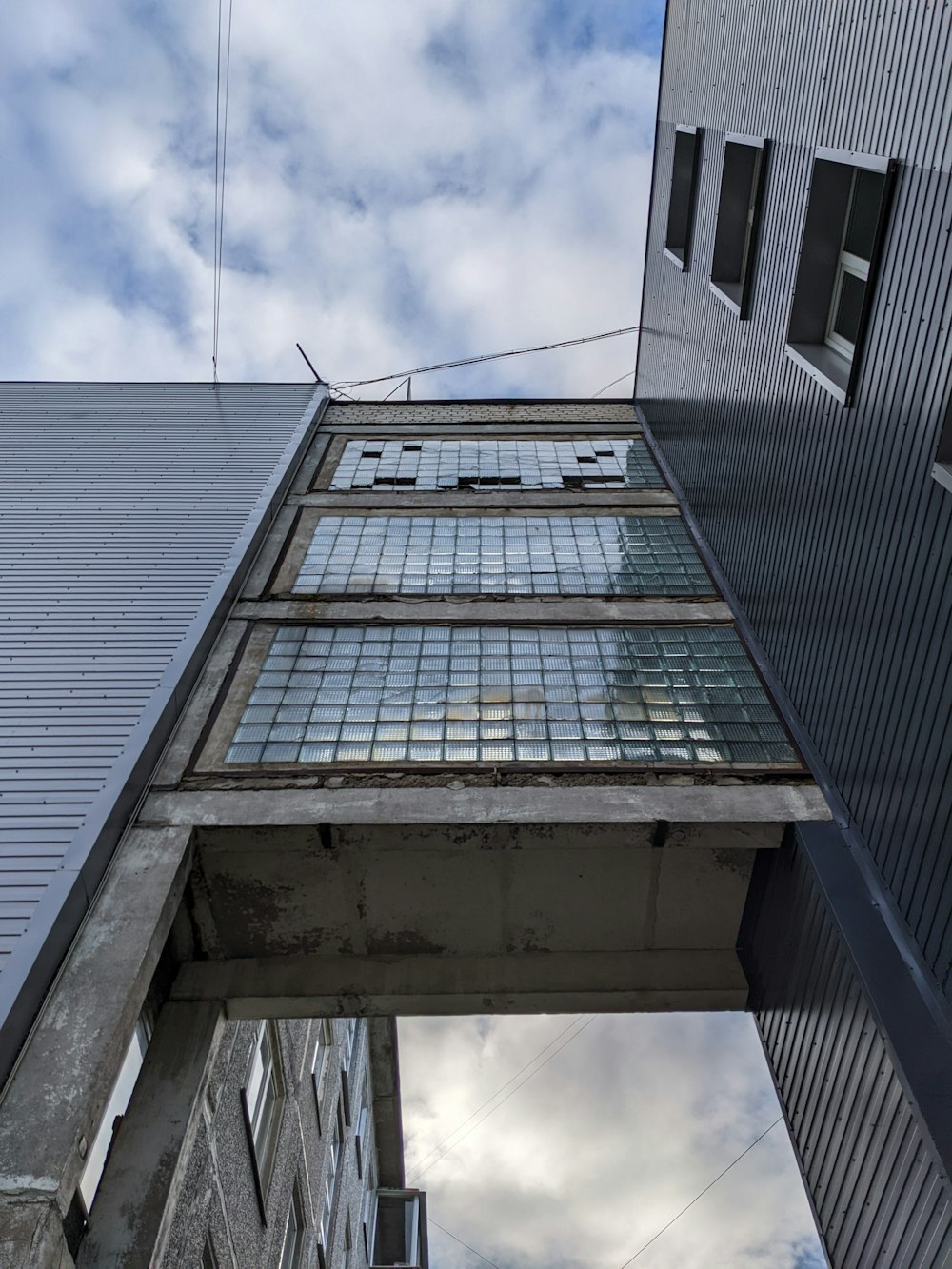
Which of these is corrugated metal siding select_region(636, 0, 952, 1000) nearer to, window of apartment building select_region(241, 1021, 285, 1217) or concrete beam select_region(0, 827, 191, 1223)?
concrete beam select_region(0, 827, 191, 1223)

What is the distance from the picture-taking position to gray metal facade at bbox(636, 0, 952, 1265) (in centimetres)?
606

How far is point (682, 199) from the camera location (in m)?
15.9

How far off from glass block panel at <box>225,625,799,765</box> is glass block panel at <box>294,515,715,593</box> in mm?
1124

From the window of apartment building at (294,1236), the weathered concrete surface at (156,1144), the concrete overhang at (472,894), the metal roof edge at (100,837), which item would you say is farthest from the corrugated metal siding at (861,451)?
the window of apartment building at (294,1236)

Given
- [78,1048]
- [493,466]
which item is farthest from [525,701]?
[493,466]

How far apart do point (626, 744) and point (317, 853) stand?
3307 millimetres

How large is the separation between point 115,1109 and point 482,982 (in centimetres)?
340

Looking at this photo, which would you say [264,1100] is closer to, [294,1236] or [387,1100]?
[294,1236]

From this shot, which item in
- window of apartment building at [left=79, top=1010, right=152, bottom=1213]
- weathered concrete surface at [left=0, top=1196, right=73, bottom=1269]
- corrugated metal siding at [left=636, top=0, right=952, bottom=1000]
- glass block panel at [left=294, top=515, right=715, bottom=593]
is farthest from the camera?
glass block panel at [left=294, top=515, right=715, bottom=593]

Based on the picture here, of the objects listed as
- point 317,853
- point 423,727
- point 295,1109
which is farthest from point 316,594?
point 295,1109

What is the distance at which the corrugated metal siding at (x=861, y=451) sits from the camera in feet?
21.1

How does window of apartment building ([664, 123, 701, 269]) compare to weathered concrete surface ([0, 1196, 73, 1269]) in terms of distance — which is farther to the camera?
window of apartment building ([664, 123, 701, 269])

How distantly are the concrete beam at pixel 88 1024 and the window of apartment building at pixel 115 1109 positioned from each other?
0.45 m

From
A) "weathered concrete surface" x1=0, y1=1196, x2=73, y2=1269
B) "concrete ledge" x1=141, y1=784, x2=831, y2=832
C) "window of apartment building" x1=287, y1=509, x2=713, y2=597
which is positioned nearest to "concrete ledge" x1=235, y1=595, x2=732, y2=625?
"window of apartment building" x1=287, y1=509, x2=713, y2=597
